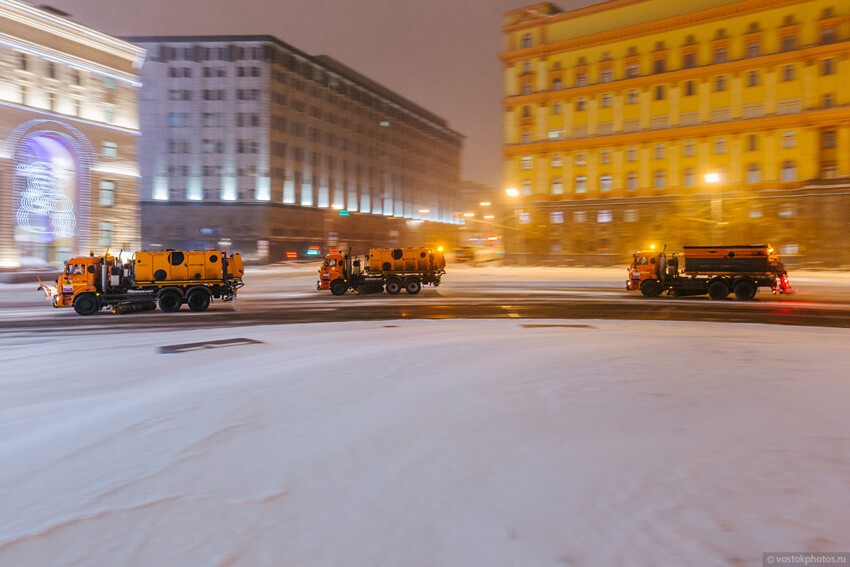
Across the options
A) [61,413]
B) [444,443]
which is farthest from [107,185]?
[444,443]

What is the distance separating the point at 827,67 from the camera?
53.3 m

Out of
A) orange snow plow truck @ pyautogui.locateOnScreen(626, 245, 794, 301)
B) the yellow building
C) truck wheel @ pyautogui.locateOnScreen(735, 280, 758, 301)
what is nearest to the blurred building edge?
the yellow building

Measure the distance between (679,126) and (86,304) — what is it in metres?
56.4

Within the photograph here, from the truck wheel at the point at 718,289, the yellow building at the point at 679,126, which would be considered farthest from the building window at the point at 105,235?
the truck wheel at the point at 718,289

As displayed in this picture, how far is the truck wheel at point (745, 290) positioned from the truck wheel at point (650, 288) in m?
3.42

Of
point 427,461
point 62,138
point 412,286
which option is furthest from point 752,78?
point 427,461

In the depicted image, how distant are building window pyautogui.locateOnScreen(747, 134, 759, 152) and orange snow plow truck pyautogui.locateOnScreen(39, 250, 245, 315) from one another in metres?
51.6

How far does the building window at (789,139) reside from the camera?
2138 inches

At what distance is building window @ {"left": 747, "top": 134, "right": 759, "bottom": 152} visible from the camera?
56156 mm

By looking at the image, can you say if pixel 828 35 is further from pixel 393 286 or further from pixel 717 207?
pixel 393 286

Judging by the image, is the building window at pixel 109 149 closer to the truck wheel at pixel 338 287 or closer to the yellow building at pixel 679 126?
the truck wheel at pixel 338 287

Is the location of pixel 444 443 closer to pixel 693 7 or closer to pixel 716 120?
pixel 716 120

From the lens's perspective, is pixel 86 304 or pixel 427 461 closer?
pixel 427 461

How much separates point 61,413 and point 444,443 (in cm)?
529
